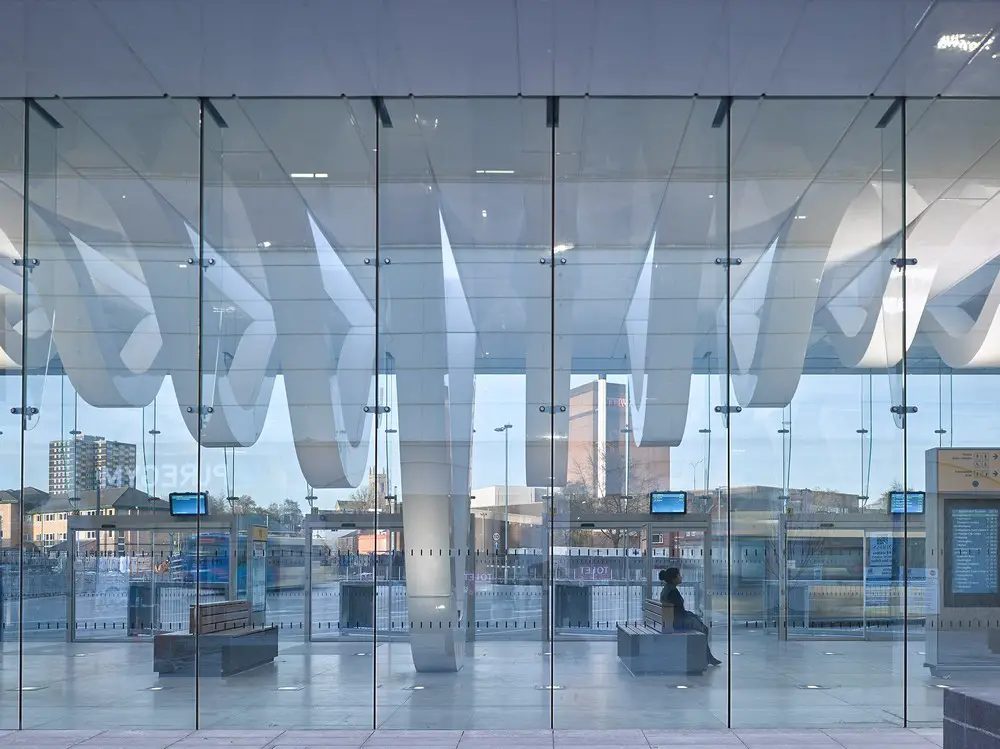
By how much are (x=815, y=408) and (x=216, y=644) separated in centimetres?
562

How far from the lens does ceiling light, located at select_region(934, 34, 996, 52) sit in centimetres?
854

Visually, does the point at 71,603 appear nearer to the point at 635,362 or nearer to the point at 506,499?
the point at 506,499

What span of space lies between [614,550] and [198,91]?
5.30 meters

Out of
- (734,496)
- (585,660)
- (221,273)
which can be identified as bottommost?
(585,660)

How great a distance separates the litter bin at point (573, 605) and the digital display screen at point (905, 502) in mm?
2791

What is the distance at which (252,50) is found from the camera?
8.89 m

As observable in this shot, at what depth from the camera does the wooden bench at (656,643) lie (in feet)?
31.3

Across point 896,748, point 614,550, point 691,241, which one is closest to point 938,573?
point 896,748

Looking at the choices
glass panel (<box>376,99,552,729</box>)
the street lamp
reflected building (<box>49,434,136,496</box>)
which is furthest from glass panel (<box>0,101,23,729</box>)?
the street lamp

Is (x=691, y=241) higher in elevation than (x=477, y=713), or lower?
higher

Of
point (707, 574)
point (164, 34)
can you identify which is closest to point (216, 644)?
point (707, 574)

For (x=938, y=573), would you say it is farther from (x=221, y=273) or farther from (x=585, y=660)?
(x=221, y=273)

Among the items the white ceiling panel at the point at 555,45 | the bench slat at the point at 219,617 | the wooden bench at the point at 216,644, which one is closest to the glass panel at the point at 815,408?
the white ceiling panel at the point at 555,45

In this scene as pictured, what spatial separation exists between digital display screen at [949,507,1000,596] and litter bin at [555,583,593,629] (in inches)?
127
